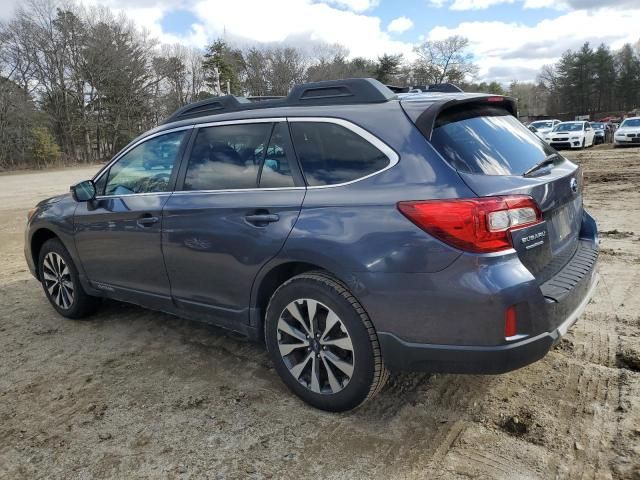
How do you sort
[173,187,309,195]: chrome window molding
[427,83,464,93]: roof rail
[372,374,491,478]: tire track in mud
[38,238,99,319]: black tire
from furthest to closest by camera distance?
[38,238,99,319]: black tire < [427,83,464,93]: roof rail < [173,187,309,195]: chrome window molding < [372,374,491,478]: tire track in mud

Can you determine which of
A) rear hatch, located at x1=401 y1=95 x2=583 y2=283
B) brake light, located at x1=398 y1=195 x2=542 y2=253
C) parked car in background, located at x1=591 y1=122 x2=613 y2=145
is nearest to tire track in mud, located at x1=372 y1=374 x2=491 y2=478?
rear hatch, located at x1=401 y1=95 x2=583 y2=283

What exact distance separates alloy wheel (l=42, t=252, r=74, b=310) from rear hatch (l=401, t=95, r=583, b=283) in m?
3.59

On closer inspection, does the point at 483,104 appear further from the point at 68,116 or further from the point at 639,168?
the point at 68,116

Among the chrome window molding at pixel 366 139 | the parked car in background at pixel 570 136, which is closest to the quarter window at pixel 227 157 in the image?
the chrome window molding at pixel 366 139

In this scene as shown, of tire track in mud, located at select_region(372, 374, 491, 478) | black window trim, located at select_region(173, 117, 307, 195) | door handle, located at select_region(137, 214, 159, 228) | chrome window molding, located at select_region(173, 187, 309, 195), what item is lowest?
tire track in mud, located at select_region(372, 374, 491, 478)

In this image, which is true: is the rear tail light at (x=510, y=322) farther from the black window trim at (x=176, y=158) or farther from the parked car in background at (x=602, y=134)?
the parked car in background at (x=602, y=134)

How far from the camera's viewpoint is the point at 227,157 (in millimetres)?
3398

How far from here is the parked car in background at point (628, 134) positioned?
2427 centimetres

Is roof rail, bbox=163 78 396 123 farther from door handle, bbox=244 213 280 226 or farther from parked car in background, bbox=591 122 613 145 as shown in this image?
parked car in background, bbox=591 122 613 145

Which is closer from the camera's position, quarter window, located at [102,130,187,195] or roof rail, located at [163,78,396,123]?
roof rail, located at [163,78,396,123]

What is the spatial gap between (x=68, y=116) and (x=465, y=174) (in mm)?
54303

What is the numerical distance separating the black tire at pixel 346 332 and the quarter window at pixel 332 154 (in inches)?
21.9

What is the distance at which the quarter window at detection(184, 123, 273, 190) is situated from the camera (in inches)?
127

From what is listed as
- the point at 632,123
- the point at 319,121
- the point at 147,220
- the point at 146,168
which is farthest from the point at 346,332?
the point at 632,123
